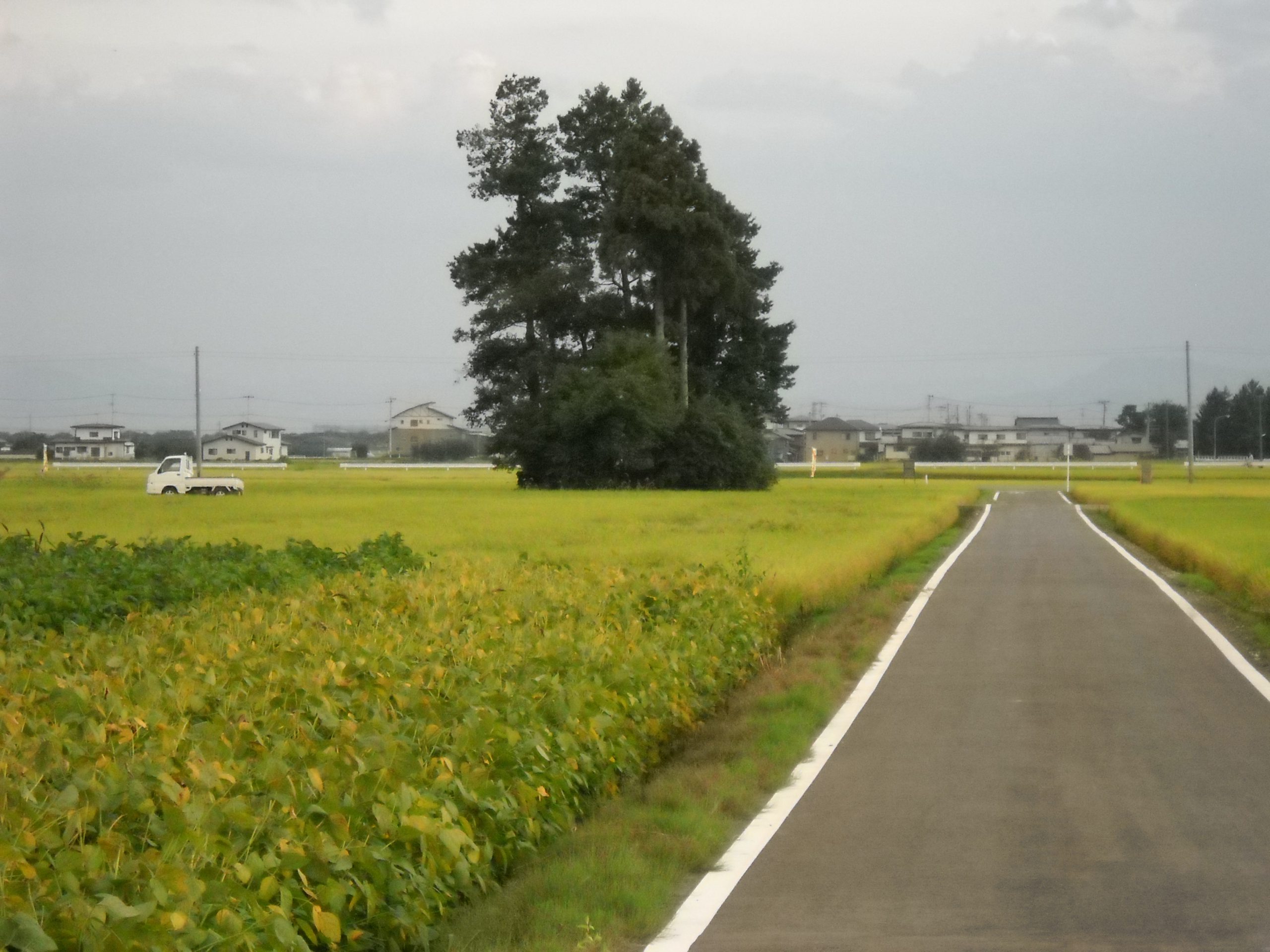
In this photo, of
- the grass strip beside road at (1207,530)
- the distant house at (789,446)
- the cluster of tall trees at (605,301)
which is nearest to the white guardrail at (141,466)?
the cluster of tall trees at (605,301)

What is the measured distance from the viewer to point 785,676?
11594 mm

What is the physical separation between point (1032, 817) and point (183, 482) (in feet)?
150

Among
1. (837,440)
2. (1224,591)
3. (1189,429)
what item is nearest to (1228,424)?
(837,440)

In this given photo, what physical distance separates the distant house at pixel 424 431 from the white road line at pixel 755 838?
127038 millimetres

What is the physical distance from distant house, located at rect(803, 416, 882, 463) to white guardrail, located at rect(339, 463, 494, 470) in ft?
175

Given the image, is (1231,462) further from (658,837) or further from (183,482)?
(658,837)

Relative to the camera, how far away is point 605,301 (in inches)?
2435

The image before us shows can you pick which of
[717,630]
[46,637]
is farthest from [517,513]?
[46,637]

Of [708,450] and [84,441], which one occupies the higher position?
[84,441]

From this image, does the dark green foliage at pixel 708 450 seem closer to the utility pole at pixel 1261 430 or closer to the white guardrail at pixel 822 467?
the white guardrail at pixel 822 467

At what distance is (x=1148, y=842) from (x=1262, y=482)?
7446cm

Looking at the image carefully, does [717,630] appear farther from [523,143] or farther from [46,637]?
[523,143]

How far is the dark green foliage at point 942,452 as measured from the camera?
13938 cm

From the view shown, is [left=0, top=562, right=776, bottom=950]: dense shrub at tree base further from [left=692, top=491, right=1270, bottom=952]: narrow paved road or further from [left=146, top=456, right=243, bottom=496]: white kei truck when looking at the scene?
[left=146, top=456, right=243, bottom=496]: white kei truck
